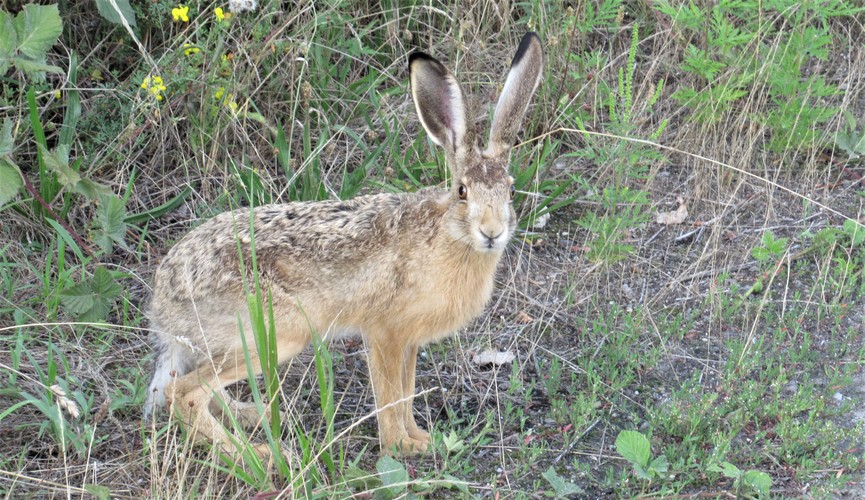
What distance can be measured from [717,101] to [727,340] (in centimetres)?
117

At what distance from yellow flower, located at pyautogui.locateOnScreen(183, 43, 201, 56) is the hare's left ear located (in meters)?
1.52

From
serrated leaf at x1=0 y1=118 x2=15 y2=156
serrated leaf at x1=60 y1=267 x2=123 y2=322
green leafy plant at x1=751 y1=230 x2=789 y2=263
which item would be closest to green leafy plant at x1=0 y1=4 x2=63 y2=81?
serrated leaf at x1=0 y1=118 x2=15 y2=156

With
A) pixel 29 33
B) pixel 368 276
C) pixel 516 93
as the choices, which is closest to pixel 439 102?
pixel 516 93

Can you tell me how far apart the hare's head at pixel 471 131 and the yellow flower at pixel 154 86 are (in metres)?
1.29

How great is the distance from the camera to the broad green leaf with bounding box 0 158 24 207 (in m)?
3.82

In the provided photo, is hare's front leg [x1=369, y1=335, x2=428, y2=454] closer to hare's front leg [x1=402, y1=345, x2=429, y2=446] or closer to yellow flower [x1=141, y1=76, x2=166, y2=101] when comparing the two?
hare's front leg [x1=402, y1=345, x2=429, y2=446]

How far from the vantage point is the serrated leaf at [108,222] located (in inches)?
164

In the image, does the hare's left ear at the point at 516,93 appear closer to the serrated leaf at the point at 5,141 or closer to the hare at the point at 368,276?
the hare at the point at 368,276

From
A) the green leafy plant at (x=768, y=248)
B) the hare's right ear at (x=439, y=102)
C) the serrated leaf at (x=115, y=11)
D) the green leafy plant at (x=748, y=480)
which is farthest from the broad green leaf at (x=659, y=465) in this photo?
the serrated leaf at (x=115, y=11)

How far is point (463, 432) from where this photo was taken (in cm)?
389

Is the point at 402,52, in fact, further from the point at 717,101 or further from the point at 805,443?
the point at 805,443

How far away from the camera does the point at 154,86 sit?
4.56 m

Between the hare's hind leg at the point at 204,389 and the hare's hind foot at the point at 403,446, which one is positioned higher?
the hare's hind leg at the point at 204,389

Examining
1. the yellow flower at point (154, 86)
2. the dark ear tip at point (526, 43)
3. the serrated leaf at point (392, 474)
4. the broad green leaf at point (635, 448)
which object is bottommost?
the broad green leaf at point (635, 448)
